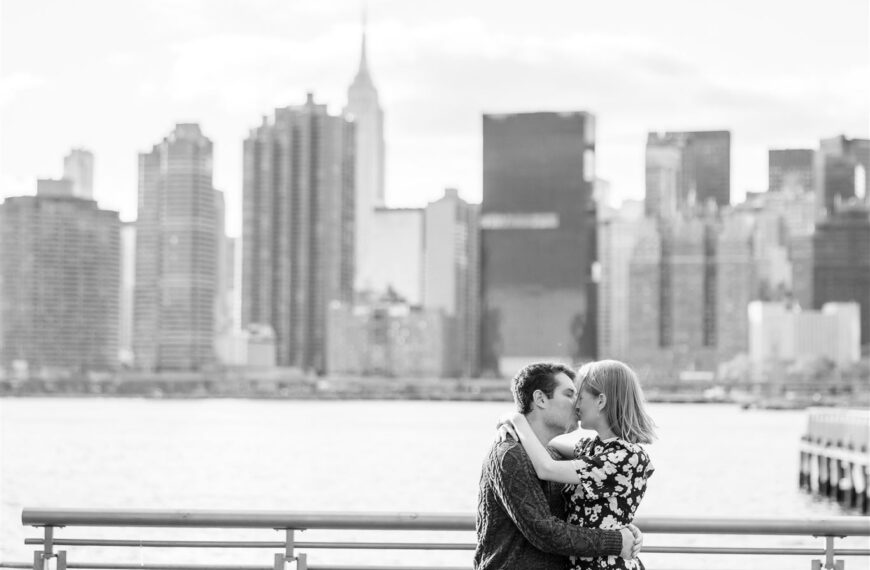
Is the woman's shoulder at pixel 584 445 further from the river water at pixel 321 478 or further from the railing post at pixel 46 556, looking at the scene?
the river water at pixel 321 478

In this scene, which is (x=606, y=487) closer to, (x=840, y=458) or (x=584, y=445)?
(x=584, y=445)

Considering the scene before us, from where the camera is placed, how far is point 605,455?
6.07 m

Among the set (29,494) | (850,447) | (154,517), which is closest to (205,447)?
(29,494)

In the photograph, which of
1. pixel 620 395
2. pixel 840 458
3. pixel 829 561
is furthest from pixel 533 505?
pixel 840 458

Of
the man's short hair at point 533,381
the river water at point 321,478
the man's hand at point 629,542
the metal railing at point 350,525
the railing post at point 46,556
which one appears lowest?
the river water at point 321,478

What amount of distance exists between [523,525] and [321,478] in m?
57.2

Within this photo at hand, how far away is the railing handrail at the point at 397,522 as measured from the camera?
24.2 ft

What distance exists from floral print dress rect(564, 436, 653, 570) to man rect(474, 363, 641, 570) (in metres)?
0.07

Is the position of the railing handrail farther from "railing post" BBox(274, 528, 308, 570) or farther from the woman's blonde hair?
the woman's blonde hair

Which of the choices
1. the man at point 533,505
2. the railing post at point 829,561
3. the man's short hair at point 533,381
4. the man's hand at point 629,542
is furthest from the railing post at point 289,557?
the railing post at point 829,561

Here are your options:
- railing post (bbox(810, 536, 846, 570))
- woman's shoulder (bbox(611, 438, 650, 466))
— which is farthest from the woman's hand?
railing post (bbox(810, 536, 846, 570))

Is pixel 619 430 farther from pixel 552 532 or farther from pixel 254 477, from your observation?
pixel 254 477

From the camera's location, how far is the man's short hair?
6.02 metres

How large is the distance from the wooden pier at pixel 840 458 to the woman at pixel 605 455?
35.0 m
